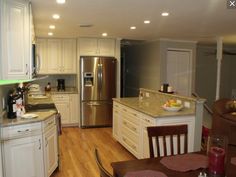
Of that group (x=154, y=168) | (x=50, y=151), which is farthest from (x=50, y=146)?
(x=154, y=168)

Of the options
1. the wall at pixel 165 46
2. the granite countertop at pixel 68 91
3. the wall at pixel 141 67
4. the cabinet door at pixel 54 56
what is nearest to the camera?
the granite countertop at pixel 68 91

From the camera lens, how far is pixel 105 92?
6.00 metres

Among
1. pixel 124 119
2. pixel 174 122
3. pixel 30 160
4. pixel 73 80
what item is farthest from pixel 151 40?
pixel 30 160

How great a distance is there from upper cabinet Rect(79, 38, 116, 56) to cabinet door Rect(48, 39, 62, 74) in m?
0.65

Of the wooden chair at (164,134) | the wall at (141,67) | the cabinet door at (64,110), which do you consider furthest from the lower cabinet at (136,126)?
the wall at (141,67)

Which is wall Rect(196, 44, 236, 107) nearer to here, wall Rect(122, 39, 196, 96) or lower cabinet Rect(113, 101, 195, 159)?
wall Rect(122, 39, 196, 96)

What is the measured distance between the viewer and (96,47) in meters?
6.02

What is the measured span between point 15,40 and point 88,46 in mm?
3461

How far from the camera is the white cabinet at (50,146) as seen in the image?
2986mm

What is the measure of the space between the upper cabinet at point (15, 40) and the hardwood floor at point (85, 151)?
64.1 inches

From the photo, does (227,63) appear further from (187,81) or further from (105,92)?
A: (105,92)

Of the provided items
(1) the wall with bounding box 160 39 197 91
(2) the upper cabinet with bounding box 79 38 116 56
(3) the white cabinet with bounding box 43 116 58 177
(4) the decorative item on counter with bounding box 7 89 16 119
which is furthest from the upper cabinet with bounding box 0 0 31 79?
(1) the wall with bounding box 160 39 197 91

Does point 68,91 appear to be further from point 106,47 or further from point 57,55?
point 106,47

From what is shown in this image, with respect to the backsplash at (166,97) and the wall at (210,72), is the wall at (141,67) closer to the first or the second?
the backsplash at (166,97)
